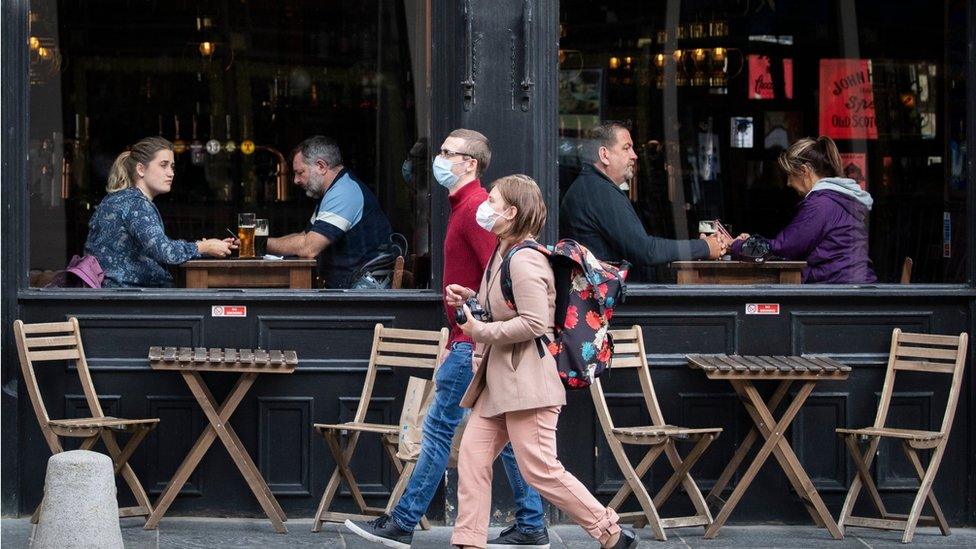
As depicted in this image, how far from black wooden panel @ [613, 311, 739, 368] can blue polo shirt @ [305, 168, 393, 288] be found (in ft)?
4.50

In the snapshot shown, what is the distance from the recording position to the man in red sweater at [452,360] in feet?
21.9

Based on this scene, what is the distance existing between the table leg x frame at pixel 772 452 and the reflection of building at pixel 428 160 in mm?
273

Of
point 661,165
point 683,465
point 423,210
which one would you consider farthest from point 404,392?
point 661,165

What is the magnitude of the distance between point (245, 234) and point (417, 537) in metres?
1.96

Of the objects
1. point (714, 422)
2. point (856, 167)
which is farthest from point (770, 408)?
point (856, 167)

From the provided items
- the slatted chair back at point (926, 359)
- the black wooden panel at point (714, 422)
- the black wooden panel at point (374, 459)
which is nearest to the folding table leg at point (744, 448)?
the black wooden panel at point (714, 422)

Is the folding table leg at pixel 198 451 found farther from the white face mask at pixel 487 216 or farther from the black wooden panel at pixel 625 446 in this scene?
the black wooden panel at pixel 625 446

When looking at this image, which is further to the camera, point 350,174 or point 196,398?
point 350,174

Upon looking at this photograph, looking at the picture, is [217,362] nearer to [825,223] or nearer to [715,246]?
[715,246]

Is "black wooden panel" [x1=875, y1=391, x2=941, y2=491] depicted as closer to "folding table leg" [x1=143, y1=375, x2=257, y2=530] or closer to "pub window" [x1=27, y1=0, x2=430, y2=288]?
"pub window" [x1=27, y1=0, x2=430, y2=288]

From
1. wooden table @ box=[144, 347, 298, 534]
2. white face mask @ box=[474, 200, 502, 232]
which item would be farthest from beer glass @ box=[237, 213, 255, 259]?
white face mask @ box=[474, 200, 502, 232]

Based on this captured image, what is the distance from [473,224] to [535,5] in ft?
4.92

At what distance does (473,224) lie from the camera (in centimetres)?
666

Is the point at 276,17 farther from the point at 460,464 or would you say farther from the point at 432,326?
the point at 460,464
